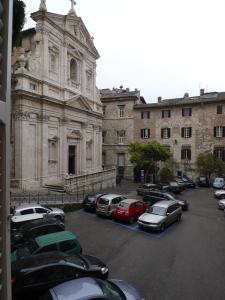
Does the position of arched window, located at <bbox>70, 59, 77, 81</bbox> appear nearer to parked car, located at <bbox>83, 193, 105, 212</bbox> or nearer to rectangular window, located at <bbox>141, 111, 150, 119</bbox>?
rectangular window, located at <bbox>141, 111, 150, 119</bbox>

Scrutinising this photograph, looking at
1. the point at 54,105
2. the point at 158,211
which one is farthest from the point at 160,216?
the point at 54,105

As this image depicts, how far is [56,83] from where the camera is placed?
98.6 ft

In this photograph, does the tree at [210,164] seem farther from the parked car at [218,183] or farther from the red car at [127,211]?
the red car at [127,211]

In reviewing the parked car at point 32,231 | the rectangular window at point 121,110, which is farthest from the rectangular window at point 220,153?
the parked car at point 32,231

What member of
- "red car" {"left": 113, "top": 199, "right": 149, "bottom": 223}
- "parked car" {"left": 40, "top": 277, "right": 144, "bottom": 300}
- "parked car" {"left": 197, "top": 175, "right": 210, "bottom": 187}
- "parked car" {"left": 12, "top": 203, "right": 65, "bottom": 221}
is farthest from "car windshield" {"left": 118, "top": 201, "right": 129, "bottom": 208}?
"parked car" {"left": 197, "top": 175, "right": 210, "bottom": 187}

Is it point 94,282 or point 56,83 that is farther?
point 56,83

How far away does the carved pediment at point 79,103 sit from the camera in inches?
1259

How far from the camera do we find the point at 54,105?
97.1 ft

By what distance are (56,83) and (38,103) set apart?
4.03 metres

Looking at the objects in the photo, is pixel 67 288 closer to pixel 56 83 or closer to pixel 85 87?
pixel 56 83

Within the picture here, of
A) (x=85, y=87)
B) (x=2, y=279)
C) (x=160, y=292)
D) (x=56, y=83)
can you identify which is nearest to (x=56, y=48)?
(x=56, y=83)

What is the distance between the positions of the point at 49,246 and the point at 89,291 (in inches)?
153

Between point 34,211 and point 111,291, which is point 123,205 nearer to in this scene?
point 34,211

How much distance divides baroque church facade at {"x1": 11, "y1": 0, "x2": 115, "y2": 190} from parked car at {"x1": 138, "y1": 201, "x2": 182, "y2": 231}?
41.0 ft
